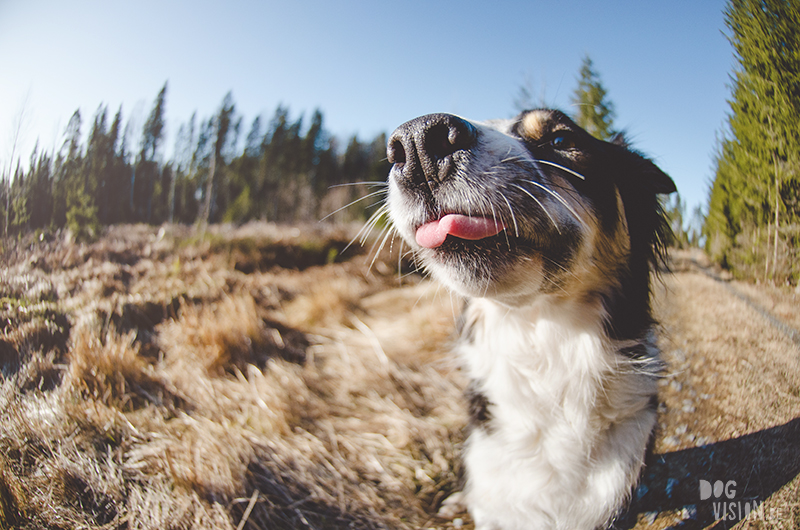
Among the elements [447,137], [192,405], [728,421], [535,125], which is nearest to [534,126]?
[535,125]

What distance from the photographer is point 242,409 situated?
92.0 inches

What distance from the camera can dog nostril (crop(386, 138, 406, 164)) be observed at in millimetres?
1415

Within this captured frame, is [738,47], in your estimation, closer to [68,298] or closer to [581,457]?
[581,457]

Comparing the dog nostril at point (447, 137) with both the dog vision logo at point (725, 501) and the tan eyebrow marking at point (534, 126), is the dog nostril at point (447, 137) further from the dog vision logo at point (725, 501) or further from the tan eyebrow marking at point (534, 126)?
the dog vision logo at point (725, 501)

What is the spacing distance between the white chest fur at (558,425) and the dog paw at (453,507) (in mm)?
119

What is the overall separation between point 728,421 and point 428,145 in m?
1.51

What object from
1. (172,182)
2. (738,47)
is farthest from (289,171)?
(738,47)

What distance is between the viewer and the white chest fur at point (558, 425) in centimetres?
171

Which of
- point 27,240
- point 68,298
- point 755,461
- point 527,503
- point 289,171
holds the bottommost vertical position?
point 527,503

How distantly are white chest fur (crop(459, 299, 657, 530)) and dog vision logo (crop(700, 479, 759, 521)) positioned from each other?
0.34m

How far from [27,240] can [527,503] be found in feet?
7.84

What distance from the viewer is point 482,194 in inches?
57.0

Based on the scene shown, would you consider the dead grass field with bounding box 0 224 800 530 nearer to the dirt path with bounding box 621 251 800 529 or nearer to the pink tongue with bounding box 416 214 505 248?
the dirt path with bounding box 621 251 800 529

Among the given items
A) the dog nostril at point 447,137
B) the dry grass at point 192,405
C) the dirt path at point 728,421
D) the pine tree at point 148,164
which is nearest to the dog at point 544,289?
the dog nostril at point 447,137
